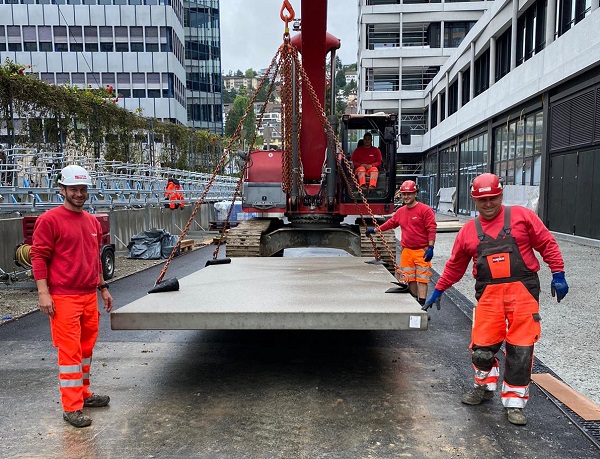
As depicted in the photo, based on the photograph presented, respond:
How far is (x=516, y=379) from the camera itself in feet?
13.0

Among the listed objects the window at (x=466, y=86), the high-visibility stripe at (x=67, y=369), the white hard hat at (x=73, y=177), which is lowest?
the high-visibility stripe at (x=67, y=369)

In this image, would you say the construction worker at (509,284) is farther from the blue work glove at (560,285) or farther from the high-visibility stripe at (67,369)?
the high-visibility stripe at (67,369)

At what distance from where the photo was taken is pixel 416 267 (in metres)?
7.07

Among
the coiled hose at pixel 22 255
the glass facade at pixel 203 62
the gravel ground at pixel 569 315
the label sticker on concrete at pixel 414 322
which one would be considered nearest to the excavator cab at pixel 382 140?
the gravel ground at pixel 569 315

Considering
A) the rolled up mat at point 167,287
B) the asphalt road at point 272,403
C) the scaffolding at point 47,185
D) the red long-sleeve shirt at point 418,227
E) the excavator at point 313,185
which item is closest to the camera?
the asphalt road at point 272,403

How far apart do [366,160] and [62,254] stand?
6.73m

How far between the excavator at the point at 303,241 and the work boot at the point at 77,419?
0.79 m

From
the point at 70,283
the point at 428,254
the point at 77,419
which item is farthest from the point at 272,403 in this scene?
the point at 428,254

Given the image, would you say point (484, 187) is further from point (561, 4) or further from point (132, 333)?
point (561, 4)

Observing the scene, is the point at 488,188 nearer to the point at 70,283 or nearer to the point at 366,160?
the point at 70,283

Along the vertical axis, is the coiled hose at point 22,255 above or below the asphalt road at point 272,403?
above

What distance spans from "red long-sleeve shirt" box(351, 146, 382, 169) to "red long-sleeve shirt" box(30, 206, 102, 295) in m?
6.43

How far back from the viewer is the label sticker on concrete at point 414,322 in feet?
14.1

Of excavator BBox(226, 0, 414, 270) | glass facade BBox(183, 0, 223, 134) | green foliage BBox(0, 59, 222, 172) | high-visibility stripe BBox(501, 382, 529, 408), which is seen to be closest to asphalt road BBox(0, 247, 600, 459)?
high-visibility stripe BBox(501, 382, 529, 408)
